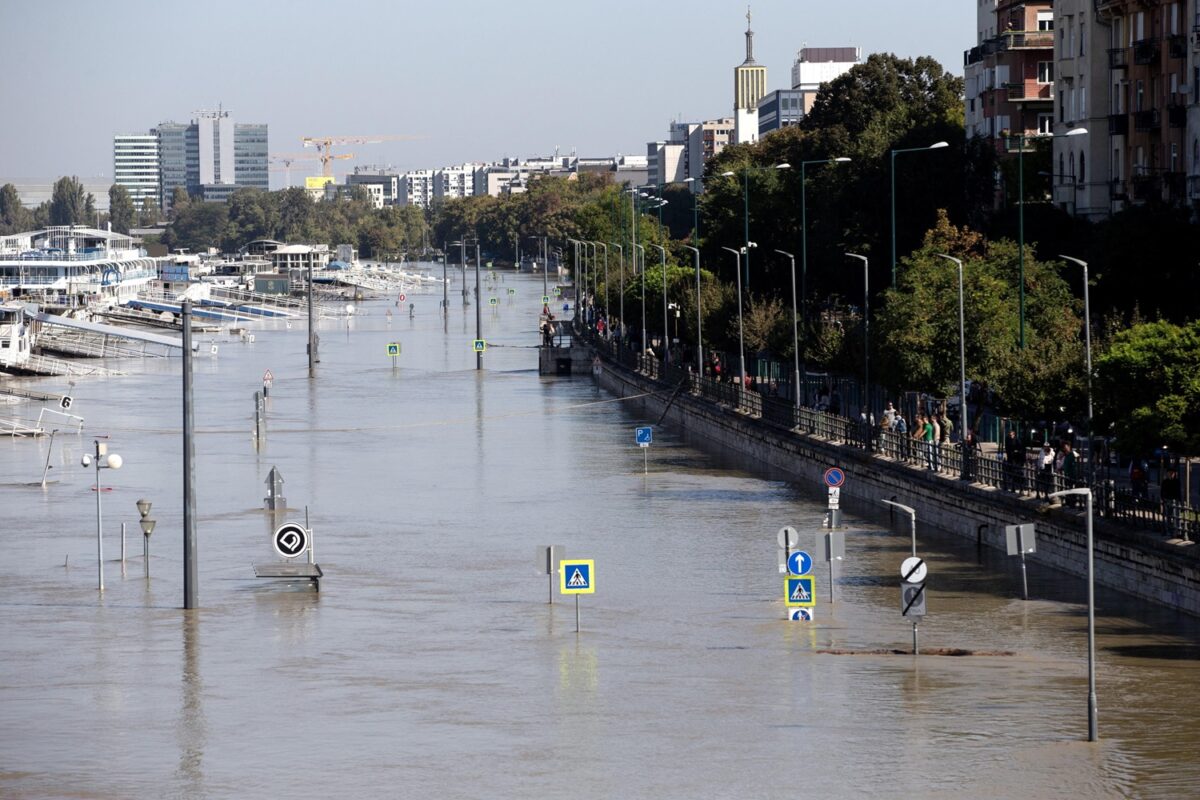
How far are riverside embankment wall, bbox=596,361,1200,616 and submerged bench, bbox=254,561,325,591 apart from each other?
47.3 feet

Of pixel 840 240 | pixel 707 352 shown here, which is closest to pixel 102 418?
pixel 707 352

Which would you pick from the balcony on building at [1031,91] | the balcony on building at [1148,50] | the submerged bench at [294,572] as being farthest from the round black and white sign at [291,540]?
the balcony on building at [1031,91]

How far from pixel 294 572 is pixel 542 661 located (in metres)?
9.45

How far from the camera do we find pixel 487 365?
120 meters

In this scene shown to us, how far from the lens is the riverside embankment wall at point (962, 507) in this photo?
35.5 m

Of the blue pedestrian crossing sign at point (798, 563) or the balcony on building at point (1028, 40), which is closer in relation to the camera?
the blue pedestrian crossing sign at point (798, 563)

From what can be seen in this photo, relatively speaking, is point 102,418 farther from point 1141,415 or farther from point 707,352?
point 1141,415

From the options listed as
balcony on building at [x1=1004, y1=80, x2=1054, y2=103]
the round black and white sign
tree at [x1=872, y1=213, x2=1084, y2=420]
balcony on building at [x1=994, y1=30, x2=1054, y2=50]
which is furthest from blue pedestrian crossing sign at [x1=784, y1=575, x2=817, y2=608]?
balcony on building at [x1=1004, y1=80, x2=1054, y2=103]

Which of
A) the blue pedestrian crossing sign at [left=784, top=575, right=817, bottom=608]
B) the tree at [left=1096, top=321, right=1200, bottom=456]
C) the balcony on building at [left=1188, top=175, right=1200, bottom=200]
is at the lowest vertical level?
the blue pedestrian crossing sign at [left=784, top=575, right=817, bottom=608]

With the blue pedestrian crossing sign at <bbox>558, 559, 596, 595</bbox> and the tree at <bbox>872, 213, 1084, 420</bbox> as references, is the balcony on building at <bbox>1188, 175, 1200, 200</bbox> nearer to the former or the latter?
the tree at <bbox>872, 213, 1084, 420</bbox>

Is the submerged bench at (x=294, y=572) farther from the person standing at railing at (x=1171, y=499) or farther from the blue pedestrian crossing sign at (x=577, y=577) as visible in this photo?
the person standing at railing at (x=1171, y=499)

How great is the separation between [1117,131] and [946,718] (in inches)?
2047

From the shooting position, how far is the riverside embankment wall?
3553cm

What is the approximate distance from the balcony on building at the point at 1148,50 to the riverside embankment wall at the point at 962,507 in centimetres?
1960
